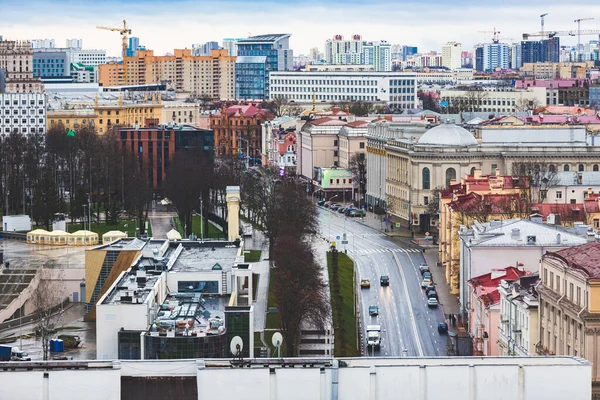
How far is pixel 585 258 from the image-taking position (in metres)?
50.8

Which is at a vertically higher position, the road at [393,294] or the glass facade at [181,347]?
the glass facade at [181,347]

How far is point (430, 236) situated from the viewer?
101 m

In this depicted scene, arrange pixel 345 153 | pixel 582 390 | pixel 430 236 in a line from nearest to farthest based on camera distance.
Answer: pixel 582 390 → pixel 430 236 → pixel 345 153

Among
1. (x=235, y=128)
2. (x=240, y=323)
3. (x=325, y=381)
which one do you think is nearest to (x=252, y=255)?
(x=240, y=323)

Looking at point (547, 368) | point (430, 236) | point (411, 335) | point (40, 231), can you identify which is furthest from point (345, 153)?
point (547, 368)

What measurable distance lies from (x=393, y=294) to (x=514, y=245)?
39.8 feet

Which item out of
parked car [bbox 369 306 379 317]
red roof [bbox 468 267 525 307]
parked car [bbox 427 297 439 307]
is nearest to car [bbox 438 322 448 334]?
red roof [bbox 468 267 525 307]

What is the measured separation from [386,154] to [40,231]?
34660mm

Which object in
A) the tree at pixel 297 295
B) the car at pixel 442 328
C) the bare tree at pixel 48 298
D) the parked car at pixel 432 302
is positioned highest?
the tree at pixel 297 295

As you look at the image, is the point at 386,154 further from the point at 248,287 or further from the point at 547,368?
the point at 547,368

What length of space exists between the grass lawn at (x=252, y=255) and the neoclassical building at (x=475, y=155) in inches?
809

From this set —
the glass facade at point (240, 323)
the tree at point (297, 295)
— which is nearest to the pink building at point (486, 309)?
the tree at point (297, 295)

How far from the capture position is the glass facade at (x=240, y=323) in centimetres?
5375

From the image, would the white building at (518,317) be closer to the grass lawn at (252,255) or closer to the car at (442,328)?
the car at (442,328)
